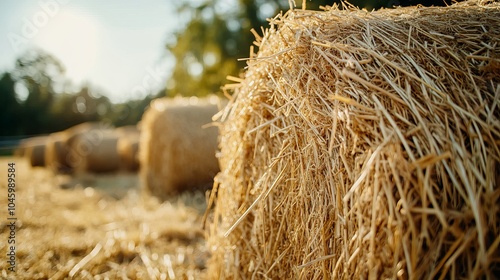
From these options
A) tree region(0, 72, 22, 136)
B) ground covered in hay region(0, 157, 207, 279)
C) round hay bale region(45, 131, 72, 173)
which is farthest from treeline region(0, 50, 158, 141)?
ground covered in hay region(0, 157, 207, 279)

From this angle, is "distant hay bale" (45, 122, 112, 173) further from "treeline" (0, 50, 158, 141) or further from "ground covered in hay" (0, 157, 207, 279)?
"treeline" (0, 50, 158, 141)

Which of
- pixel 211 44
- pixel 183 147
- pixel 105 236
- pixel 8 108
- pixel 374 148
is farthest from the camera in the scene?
pixel 8 108

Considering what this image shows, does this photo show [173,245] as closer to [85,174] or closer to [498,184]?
[498,184]

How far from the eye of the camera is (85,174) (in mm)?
8711

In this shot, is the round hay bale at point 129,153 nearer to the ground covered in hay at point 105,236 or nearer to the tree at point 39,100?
the ground covered in hay at point 105,236

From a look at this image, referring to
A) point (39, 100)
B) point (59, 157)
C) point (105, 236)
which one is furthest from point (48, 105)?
point (105, 236)

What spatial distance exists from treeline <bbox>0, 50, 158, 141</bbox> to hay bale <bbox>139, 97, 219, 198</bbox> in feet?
67.3

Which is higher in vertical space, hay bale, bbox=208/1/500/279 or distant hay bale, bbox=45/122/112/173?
hay bale, bbox=208/1/500/279

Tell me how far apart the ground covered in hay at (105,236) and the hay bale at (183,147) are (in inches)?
11.0

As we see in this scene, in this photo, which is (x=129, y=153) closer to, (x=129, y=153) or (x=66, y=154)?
(x=129, y=153)

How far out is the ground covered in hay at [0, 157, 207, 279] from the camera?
2613 mm

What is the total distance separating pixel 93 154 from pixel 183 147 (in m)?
4.40

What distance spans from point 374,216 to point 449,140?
35 cm

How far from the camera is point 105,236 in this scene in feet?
11.4
